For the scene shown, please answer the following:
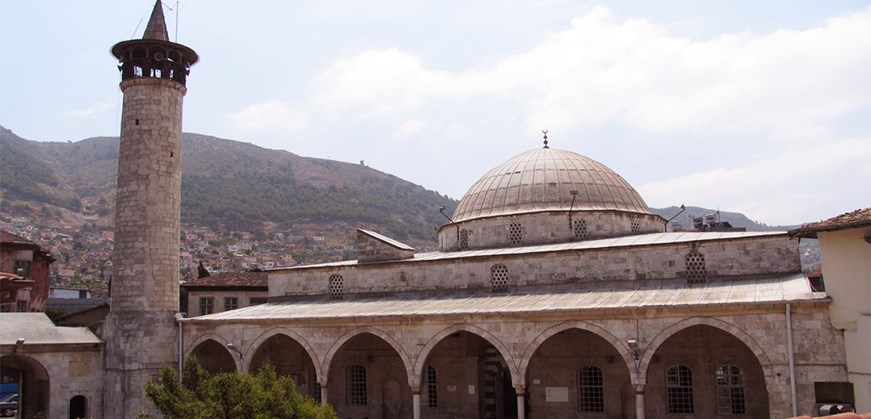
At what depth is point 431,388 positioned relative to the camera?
2384 cm

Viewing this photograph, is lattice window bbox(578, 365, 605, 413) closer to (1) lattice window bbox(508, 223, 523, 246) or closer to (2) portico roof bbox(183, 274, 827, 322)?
(2) portico roof bbox(183, 274, 827, 322)

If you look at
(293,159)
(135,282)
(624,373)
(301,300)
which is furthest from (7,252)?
(293,159)

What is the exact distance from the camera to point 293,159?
12600 cm

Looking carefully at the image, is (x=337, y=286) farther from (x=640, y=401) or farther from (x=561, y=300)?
(x=640, y=401)

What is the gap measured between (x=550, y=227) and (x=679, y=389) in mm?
7163

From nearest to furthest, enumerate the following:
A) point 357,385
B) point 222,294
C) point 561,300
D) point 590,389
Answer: point 561,300
point 590,389
point 357,385
point 222,294

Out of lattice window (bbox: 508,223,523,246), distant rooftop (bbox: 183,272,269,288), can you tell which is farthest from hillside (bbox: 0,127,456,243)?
lattice window (bbox: 508,223,523,246)

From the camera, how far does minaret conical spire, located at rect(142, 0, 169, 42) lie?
25.5m

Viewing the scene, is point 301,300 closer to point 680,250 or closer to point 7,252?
point 680,250

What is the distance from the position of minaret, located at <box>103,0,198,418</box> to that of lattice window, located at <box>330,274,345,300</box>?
5.05 metres

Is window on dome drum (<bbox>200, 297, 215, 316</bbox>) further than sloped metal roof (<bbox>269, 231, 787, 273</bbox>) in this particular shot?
Yes

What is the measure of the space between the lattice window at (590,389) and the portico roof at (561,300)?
92.5 inches

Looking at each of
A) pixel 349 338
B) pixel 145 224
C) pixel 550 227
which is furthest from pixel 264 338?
pixel 550 227

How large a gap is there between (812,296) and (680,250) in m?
4.55
